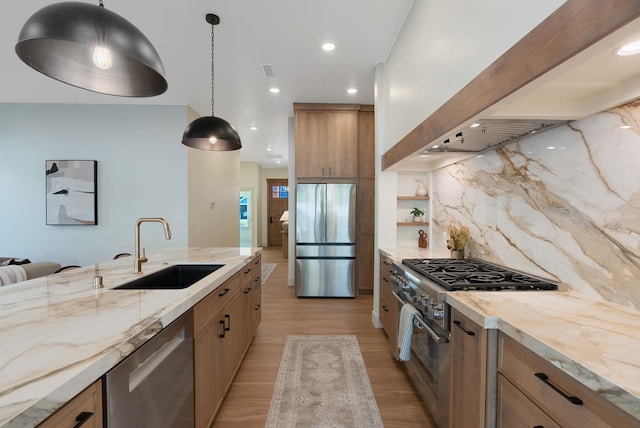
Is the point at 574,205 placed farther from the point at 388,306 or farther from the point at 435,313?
the point at 388,306

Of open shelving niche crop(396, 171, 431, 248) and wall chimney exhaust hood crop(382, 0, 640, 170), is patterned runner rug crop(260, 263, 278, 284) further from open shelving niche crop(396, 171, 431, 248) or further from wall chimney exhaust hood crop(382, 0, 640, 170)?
wall chimney exhaust hood crop(382, 0, 640, 170)

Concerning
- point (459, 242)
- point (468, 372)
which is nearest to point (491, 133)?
point (459, 242)

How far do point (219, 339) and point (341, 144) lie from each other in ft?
11.1

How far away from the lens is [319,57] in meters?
3.10

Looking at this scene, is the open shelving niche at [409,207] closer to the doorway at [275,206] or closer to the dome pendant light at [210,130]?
the dome pendant light at [210,130]

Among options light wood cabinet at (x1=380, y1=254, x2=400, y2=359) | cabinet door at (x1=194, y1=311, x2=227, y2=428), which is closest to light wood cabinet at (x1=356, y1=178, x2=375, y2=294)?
light wood cabinet at (x1=380, y1=254, x2=400, y2=359)

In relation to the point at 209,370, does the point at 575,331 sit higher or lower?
higher

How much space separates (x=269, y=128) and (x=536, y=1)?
530 cm

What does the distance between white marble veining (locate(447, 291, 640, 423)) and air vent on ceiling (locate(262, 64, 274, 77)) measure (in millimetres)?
3105

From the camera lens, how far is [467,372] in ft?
4.08

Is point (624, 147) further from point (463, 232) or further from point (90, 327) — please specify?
point (90, 327)

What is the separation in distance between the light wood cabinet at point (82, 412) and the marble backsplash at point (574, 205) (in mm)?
1904

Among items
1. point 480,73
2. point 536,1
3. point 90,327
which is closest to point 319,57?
point 480,73

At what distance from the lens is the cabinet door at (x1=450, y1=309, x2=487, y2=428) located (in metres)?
1.14
